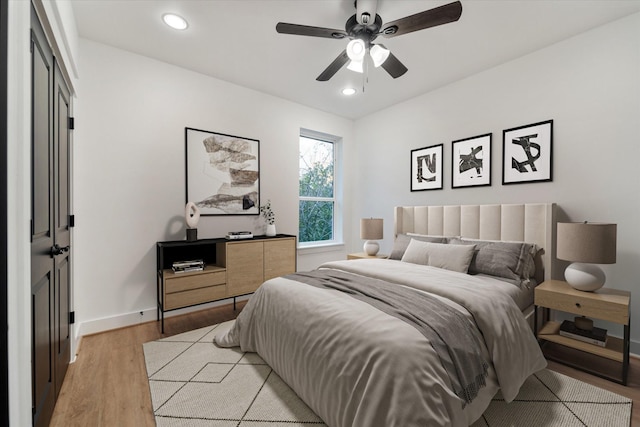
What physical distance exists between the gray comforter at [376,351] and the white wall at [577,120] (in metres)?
1.36

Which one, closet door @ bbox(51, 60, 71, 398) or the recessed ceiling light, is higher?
the recessed ceiling light

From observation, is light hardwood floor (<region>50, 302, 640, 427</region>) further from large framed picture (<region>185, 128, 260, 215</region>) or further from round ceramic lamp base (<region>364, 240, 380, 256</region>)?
round ceramic lamp base (<region>364, 240, 380, 256</region>)

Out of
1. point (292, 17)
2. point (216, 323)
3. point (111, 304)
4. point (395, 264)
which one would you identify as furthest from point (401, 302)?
point (111, 304)

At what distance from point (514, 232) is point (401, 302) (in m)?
1.92

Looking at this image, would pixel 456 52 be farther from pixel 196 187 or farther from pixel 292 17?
pixel 196 187

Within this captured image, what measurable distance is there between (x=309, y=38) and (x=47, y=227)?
2422mm

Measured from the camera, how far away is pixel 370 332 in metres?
1.37

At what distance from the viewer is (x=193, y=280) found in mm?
2840

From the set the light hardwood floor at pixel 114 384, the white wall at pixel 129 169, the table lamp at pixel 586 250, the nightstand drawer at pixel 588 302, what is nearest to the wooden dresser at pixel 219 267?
the white wall at pixel 129 169

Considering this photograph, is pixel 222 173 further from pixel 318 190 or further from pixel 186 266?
pixel 318 190

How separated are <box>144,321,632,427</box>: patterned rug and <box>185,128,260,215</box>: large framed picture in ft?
5.72

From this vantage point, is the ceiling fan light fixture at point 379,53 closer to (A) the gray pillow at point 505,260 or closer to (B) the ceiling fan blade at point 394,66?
(B) the ceiling fan blade at point 394,66

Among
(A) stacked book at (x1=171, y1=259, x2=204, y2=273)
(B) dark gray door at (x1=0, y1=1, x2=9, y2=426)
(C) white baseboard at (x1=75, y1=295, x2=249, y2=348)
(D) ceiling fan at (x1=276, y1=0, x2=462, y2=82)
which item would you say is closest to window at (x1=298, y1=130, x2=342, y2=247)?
(A) stacked book at (x1=171, y1=259, x2=204, y2=273)

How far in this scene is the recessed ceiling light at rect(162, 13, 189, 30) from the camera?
2.31 metres
